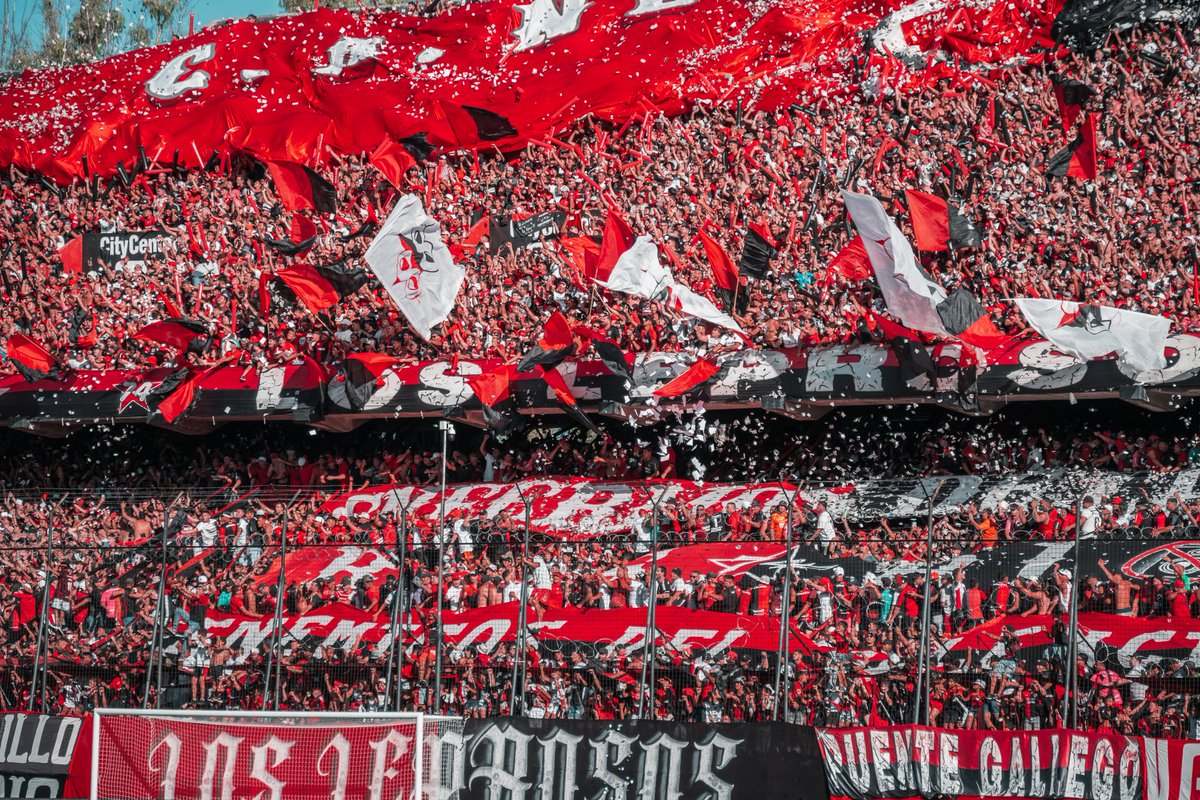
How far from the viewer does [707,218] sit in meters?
20.8

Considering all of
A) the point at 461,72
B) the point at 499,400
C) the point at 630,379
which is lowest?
the point at 499,400

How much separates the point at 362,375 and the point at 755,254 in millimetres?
6162

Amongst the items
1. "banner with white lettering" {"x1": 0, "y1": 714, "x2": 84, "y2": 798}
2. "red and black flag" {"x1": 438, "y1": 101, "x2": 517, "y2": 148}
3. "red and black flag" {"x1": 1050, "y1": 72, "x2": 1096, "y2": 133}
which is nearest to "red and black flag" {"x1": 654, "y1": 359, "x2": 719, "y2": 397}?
"red and black flag" {"x1": 438, "y1": 101, "x2": 517, "y2": 148}

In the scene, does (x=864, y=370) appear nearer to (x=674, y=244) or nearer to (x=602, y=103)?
(x=674, y=244)

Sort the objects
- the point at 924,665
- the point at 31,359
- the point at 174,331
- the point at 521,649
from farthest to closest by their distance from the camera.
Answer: the point at 31,359 < the point at 174,331 < the point at 521,649 < the point at 924,665

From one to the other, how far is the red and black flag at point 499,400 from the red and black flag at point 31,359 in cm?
735

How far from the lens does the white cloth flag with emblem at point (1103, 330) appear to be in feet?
55.0

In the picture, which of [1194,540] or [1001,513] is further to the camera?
[1001,513]

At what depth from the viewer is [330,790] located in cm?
1261

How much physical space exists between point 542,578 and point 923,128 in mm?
9878

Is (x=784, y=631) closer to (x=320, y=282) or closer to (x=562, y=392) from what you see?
(x=562, y=392)

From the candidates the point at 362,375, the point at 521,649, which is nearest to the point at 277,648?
the point at 521,649

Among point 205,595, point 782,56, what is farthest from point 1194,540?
point 782,56

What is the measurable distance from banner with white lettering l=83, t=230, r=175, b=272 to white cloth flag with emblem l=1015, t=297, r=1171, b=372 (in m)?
14.6
